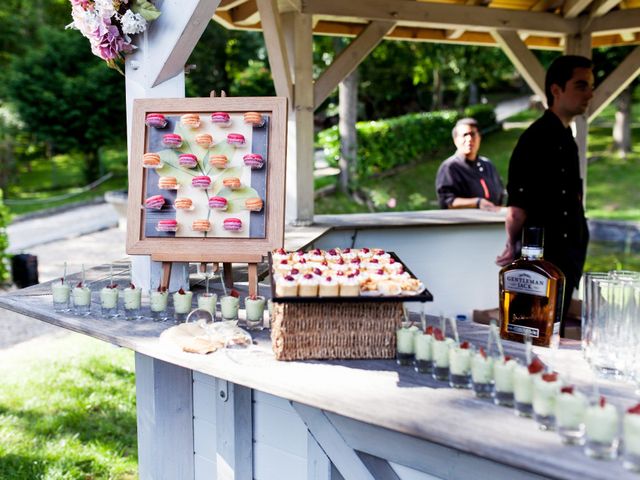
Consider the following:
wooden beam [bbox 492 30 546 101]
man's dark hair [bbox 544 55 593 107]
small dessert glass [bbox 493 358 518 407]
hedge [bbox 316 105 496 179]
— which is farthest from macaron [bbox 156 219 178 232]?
hedge [bbox 316 105 496 179]

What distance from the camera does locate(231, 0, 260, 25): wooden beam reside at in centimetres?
488

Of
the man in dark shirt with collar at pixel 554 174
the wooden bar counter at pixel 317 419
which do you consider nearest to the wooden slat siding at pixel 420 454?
the wooden bar counter at pixel 317 419

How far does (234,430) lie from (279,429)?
15 cm

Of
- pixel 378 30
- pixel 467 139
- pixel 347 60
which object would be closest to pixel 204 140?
pixel 347 60

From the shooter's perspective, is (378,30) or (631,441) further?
(378,30)

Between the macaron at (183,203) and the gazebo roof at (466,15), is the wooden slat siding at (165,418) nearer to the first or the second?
the macaron at (183,203)

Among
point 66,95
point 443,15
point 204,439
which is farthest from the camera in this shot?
point 66,95

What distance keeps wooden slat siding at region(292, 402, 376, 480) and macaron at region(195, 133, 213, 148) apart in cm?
98

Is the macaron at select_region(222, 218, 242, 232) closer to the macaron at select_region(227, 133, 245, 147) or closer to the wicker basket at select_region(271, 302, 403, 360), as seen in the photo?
the macaron at select_region(227, 133, 245, 147)

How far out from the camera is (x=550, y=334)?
187 cm

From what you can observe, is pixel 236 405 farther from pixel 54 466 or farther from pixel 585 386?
pixel 54 466

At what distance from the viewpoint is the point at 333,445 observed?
1826 mm

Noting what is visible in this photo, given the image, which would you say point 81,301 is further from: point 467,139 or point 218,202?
point 467,139

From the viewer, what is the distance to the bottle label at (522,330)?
6.24ft
